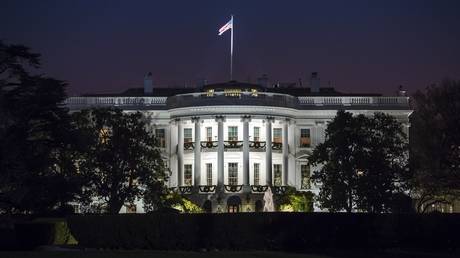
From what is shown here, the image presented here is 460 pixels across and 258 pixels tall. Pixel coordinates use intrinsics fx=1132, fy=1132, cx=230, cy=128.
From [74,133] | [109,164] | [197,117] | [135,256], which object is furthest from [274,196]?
[135,256]

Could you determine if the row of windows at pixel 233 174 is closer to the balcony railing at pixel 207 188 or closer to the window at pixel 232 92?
the balcony railing at pixel 207 188

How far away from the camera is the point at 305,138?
343ft

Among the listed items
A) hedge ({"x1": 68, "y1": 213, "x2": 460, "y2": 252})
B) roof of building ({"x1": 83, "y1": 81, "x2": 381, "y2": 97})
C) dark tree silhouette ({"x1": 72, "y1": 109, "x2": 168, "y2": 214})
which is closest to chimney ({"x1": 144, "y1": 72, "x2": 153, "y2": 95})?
roof of building ({"x1": 83, "y1": 81, "x2": 381, "y2": 97})

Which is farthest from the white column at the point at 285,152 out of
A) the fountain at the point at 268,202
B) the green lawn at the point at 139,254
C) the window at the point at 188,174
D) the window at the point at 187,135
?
the green lawn at the point at 139,254

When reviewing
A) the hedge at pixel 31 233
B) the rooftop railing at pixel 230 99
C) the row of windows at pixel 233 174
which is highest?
the rooftop railing at pixel 230 99

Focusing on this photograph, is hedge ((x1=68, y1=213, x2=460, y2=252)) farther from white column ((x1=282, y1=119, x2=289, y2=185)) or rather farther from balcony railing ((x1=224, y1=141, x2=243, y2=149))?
white column ((x1=282, y1=119, x2=289, y2=185))

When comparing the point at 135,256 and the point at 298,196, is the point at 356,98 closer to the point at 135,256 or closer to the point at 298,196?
the point at 298,196

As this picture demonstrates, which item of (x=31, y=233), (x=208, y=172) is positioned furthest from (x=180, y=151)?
(x=31, y=233)

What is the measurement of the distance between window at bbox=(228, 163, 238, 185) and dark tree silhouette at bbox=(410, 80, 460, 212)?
15.4 meters

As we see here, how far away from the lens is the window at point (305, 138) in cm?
10406

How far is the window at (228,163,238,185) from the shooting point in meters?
98.9

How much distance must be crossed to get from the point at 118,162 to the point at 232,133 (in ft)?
68.4

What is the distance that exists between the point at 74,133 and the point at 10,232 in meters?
6.31

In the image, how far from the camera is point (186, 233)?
56.7 metres
